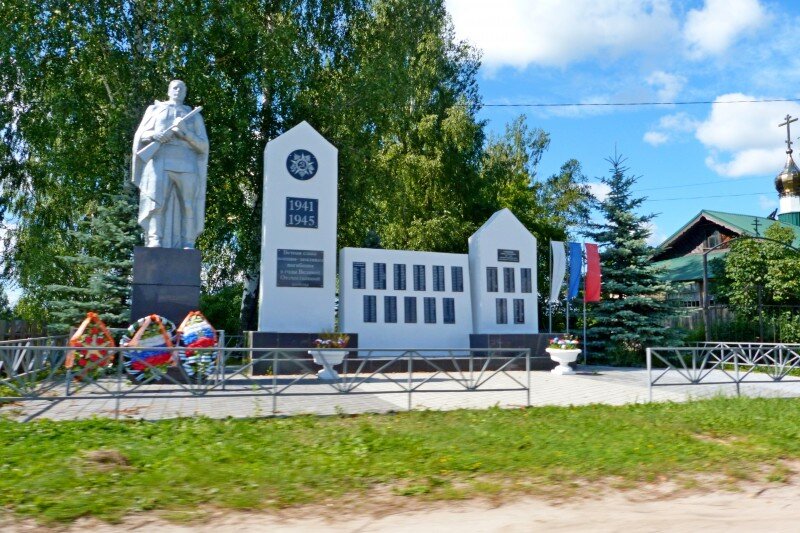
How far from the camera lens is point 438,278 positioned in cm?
1856

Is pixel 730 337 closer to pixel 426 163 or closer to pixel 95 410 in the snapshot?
pixel 426 163

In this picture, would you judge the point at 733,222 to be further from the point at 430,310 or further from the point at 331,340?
the point at 331,340

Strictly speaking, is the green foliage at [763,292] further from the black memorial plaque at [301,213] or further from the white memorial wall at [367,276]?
the black memorial plaque at [301,213]

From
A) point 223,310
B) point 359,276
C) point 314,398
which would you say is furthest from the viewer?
point 223,310

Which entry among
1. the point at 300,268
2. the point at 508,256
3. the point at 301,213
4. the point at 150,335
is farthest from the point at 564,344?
the point at 150,335

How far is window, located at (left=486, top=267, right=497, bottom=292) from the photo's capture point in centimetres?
1905

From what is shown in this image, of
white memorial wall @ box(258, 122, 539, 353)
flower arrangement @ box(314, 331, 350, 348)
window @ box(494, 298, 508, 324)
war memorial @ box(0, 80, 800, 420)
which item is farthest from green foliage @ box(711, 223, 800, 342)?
flower arrangement @ box(314, 331, 350, 348)

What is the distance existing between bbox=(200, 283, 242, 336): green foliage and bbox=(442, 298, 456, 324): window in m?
8.39

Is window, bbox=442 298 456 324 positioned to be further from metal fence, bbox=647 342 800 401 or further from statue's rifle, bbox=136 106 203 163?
statue's rifle, bbox=136 106 203 163

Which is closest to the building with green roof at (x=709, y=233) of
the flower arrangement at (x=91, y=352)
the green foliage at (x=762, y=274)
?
the green foliage at (x=762, y=274)

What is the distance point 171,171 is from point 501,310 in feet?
31.6

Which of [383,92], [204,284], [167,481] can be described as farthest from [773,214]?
[167,481]

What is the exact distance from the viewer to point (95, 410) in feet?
29.0

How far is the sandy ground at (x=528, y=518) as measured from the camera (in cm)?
449
